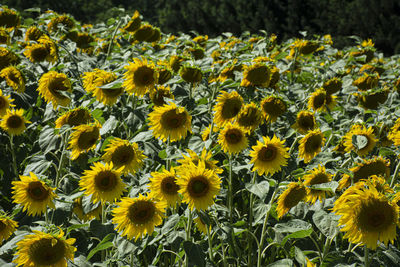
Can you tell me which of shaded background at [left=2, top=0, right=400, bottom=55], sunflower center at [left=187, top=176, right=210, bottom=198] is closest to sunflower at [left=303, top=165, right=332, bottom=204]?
sunflower center at [left=187, top=176, right=210, bottom=198]

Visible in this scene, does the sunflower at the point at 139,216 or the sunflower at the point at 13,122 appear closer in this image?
the sunflower at the point at 139,216

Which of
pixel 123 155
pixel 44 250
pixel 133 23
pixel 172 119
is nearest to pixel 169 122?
pixel 172 119

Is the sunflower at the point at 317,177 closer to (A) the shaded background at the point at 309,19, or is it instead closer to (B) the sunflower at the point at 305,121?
(B) the sunflower at the point at 305,121

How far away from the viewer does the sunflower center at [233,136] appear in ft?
7.14

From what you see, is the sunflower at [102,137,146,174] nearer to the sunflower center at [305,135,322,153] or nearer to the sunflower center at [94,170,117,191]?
the sunflower center at [94,170,117,191]

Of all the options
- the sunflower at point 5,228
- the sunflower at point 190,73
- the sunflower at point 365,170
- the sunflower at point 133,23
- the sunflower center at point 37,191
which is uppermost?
the sunflower at point 190,73

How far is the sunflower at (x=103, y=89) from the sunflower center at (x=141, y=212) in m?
0.82

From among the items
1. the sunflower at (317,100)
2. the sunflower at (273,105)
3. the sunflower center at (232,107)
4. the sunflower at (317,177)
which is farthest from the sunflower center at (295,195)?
the sunflower at (317,100)

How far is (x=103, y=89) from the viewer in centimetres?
237

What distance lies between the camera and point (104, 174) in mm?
1910

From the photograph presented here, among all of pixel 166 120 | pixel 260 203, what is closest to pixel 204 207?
pixel 260 203

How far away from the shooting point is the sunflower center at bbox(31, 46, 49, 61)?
9.54 feet

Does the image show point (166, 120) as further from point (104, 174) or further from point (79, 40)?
point (79, 40)

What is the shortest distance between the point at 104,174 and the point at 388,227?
1.16 meters
